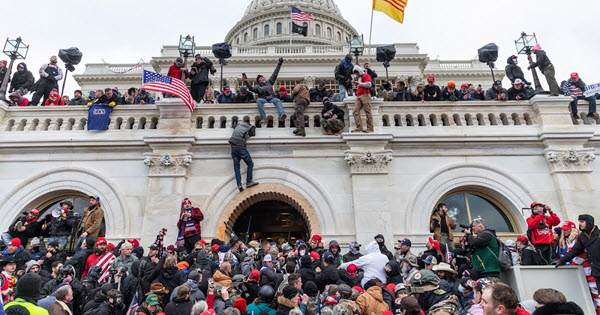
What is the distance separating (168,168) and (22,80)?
309 inches

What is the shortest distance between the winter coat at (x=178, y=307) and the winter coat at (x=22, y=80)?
42.8 feet

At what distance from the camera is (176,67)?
13828 mm

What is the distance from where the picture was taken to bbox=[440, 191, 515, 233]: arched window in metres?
11.9

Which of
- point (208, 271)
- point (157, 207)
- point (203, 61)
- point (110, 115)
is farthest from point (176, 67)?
point (208, 271)

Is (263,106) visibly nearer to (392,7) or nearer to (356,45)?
(356,45)

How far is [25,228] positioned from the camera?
421 inches

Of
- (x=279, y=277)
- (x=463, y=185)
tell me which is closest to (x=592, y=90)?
(x=463, y=185)

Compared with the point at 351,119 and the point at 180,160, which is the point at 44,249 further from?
the point at 351,119

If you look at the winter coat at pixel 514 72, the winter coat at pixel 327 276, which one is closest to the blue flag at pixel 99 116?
the winter coat at pixel 327 276

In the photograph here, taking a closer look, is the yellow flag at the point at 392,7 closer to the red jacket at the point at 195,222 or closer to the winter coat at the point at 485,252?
the winter coat at the point at 485,252

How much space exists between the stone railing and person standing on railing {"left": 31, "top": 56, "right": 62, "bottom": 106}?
1.91 metres

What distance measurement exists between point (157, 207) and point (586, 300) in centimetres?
1082

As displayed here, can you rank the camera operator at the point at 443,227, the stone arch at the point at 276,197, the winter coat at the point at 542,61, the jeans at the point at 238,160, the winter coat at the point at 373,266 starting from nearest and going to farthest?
the winter coat at the point at 373,266 < the camera operator at the point at 443,227 < the stone arch at the point at 276,197 < the jeans at the point at 238,160 < the winter coat at the point at 542,61

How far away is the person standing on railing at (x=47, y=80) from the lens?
571 inches
